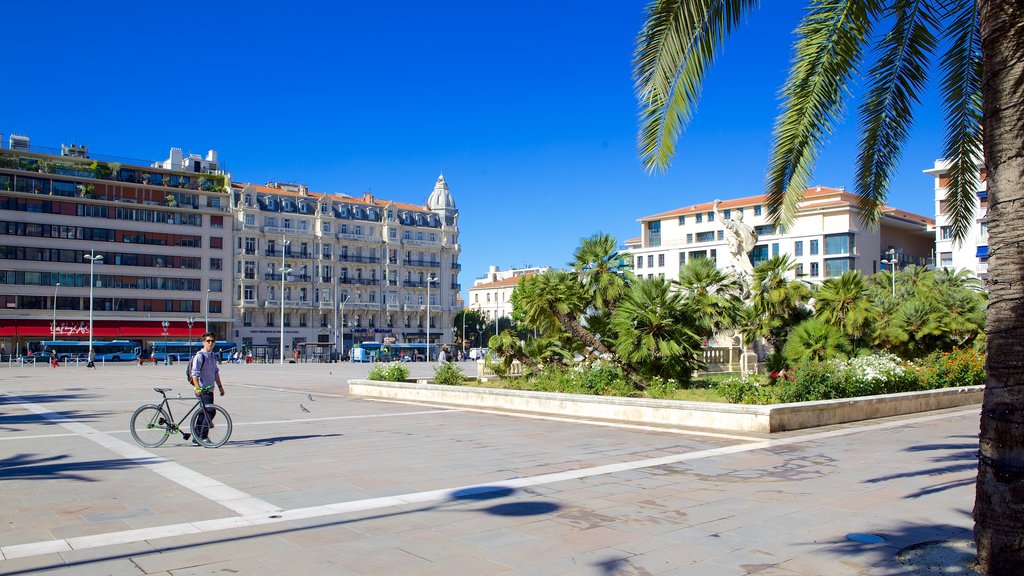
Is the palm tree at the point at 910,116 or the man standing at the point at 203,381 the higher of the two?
the palm tree at the point at 910,116

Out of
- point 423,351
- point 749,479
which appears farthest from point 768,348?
point 423,351

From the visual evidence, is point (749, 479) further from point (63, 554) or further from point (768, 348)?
point (768, 348)

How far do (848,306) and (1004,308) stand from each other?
1857 centimetres

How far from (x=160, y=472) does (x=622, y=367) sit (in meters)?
11.0

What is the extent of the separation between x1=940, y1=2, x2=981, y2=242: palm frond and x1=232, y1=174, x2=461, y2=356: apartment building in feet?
259

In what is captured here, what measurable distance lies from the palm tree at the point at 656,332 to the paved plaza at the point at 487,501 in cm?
329

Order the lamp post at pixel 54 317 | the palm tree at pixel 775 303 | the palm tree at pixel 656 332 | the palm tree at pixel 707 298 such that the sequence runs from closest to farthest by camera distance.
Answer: the palm tree at pixel 656 332
the palm tree at pixel 707 298
the palm tree at pixel 775 303
the lamp post at pixel 54 317

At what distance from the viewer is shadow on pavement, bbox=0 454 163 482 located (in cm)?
912

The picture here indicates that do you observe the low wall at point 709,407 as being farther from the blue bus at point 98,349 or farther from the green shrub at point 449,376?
the blue bus at point 98,349

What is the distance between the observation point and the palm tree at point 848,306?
2166 cm

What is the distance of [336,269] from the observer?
94.4 m

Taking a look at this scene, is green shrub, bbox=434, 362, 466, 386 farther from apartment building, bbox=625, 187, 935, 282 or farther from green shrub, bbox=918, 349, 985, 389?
apartment building, bbox=625, 187, 935, 282

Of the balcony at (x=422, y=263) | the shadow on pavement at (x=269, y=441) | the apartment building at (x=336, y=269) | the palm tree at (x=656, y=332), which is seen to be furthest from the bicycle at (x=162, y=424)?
the balcony at (x=422, y=263)

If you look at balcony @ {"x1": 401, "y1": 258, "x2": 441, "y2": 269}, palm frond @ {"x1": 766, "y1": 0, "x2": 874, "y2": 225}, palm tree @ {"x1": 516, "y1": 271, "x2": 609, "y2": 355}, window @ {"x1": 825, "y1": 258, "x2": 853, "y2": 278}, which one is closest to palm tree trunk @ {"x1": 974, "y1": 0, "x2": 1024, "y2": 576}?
palm frond @ {"x1": 766, "y1": 0, "x2": 874, "y2": 225}
